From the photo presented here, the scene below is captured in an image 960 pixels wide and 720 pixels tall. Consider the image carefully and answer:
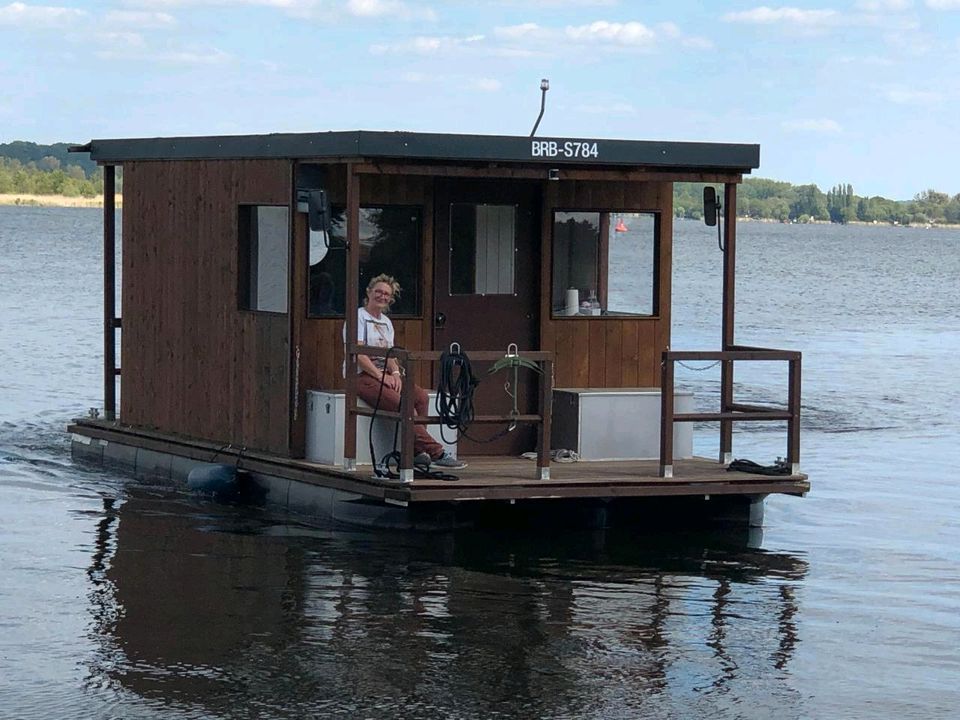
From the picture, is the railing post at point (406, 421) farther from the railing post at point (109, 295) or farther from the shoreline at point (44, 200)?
the shoreline at point (44, 200)

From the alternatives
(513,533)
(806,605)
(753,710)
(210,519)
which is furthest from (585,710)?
(210,519)

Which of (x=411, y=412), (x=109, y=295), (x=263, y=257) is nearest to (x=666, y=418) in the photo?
(x=411, y=412)

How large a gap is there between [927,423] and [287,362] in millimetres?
12913

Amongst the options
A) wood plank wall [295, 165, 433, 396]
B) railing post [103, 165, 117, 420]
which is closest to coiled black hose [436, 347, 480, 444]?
wood plank wall [295, 165, 433, 396]

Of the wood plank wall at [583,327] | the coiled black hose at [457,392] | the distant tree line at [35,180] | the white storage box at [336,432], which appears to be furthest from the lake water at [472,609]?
the distant tree line at [35,180]

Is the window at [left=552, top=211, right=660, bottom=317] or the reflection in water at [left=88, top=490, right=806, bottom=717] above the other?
the window at [left=552, top=211, right=660, bottom=317]

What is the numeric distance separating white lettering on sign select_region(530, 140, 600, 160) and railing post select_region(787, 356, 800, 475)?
7.14ft

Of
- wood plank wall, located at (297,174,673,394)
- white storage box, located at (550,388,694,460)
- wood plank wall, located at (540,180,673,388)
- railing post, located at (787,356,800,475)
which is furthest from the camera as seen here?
wood plank wall, located at (540,180,673,388)

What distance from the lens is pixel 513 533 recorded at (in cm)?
1424

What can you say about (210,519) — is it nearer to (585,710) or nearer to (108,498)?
(108,498)

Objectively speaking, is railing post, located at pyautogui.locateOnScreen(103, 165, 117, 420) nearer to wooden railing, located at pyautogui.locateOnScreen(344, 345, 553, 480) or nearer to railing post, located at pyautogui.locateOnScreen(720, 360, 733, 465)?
wooden railing, located at pyautogui.locateOnScreen(344, 345, 553, 480)

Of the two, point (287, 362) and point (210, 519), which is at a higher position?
point (287, 362)

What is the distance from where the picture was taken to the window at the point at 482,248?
14781 mm

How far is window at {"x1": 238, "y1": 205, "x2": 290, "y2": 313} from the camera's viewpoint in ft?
47.5
